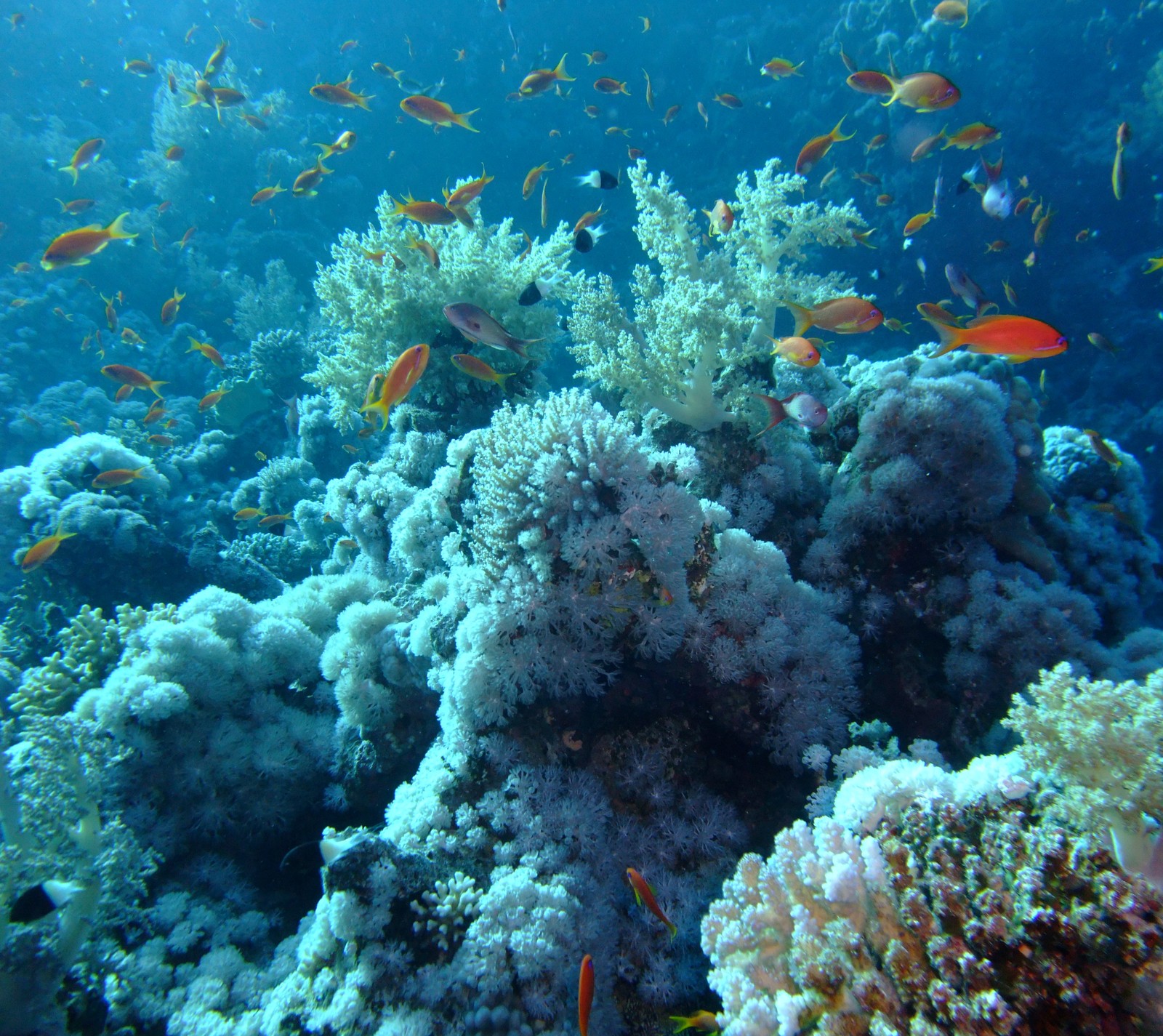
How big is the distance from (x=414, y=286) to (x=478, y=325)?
7.34ft

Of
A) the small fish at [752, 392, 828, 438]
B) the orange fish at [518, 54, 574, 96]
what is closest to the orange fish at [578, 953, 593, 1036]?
the small fish at [752, 392, 828, 438]

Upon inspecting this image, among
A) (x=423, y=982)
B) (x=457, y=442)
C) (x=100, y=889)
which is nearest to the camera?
(x=423, y=982)

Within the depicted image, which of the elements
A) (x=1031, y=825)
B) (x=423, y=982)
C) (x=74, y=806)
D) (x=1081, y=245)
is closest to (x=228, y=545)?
(x=74, y=806)

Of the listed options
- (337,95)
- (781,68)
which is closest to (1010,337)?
(781,68)

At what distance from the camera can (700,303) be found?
4.38 meters

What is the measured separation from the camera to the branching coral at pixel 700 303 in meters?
4.54

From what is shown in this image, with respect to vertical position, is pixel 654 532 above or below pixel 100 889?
above

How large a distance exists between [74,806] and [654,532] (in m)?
3.68

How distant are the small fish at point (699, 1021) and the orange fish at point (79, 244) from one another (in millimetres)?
8451

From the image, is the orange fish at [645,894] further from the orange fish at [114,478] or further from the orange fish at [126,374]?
the orange fish at [126,374]

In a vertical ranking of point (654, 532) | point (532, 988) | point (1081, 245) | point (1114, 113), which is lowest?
point (532, 988)

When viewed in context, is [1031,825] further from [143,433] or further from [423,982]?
[143,433]

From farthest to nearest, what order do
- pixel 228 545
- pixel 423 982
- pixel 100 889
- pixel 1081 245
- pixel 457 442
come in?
A: pixel 1081 245 → pixel 228 545 → pixel 457 442 → pixel 100 889 → pixel 423 982

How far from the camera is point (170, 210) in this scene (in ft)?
65.5
